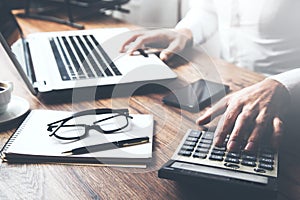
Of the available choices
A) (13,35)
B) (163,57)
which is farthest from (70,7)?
(163,57)

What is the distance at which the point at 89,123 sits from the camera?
0.85 metres

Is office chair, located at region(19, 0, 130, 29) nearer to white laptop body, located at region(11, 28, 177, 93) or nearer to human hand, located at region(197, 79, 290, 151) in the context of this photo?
white laptop body, located at region(11, 28, 177, 93)

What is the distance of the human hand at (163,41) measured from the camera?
1216 mm

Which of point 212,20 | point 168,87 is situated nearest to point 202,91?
point 168,87

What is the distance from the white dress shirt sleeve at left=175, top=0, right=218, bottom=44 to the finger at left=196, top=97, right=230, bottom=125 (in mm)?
557

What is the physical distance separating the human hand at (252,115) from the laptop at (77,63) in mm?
241

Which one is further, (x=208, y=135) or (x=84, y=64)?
(x=84, y=64)

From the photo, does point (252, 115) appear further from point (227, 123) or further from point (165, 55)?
point (165, 55)

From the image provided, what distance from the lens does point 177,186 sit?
67cm

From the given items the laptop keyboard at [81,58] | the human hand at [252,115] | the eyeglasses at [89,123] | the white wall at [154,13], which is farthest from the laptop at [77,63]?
the white wall at [154,13]

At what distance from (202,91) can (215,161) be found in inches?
13.2

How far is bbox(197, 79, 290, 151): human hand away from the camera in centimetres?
75

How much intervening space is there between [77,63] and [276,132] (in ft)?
1.89

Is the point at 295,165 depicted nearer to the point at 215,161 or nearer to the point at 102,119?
the point at 215,161
